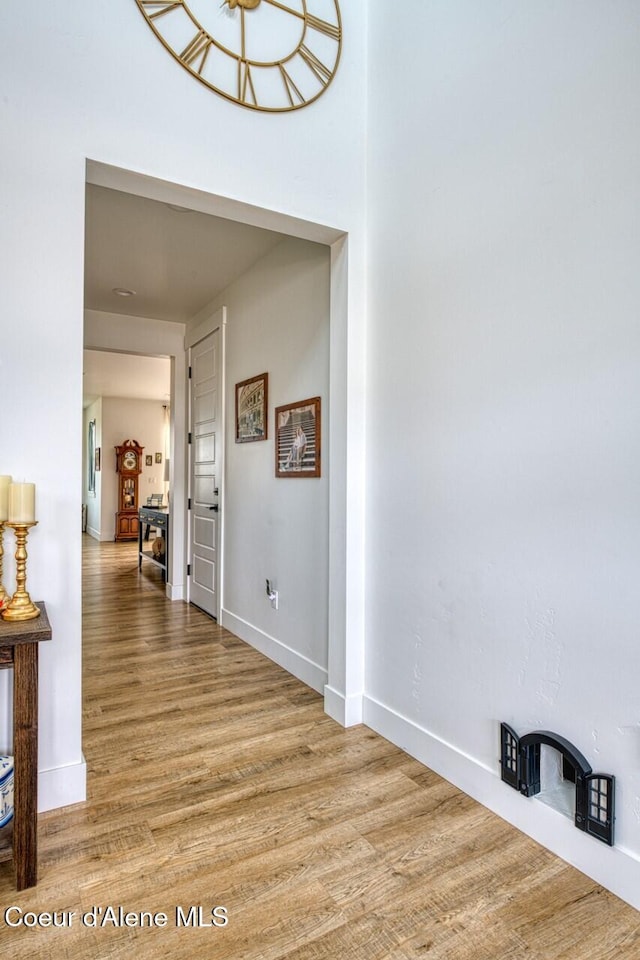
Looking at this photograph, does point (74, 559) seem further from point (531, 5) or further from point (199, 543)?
point (199, 543)

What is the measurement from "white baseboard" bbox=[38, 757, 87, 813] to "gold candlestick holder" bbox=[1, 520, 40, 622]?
650 mm

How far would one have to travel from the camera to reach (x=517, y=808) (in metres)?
1.78

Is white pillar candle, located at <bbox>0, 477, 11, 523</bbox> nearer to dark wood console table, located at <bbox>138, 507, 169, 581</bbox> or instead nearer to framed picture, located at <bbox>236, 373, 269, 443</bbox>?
framed picture, located at <bbox>236, 373, 269, 443</bbox>

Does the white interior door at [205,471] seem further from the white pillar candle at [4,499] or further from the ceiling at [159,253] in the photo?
the white pillar candle at [4,499]

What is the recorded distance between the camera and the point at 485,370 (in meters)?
1.92

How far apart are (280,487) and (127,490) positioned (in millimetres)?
7725

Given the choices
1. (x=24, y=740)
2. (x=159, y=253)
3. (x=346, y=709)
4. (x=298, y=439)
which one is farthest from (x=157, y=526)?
(x=24, y=740)

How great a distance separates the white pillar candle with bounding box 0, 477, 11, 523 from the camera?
1685 millimetres

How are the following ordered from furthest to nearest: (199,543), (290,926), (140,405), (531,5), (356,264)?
1. (140,405)
2. (199,543)
3. (356,264)
4. (531,5)
5. (290,926)

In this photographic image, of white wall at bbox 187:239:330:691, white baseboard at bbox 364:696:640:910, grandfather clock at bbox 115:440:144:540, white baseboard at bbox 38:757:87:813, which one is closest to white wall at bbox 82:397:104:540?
grandfather clock at bbox 115:440:144:540

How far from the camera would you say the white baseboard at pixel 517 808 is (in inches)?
58.6

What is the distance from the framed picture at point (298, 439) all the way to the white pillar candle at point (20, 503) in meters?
1.58

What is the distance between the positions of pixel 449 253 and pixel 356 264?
23.3 inches

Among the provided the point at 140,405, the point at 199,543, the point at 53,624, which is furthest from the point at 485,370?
the point at 140,405
